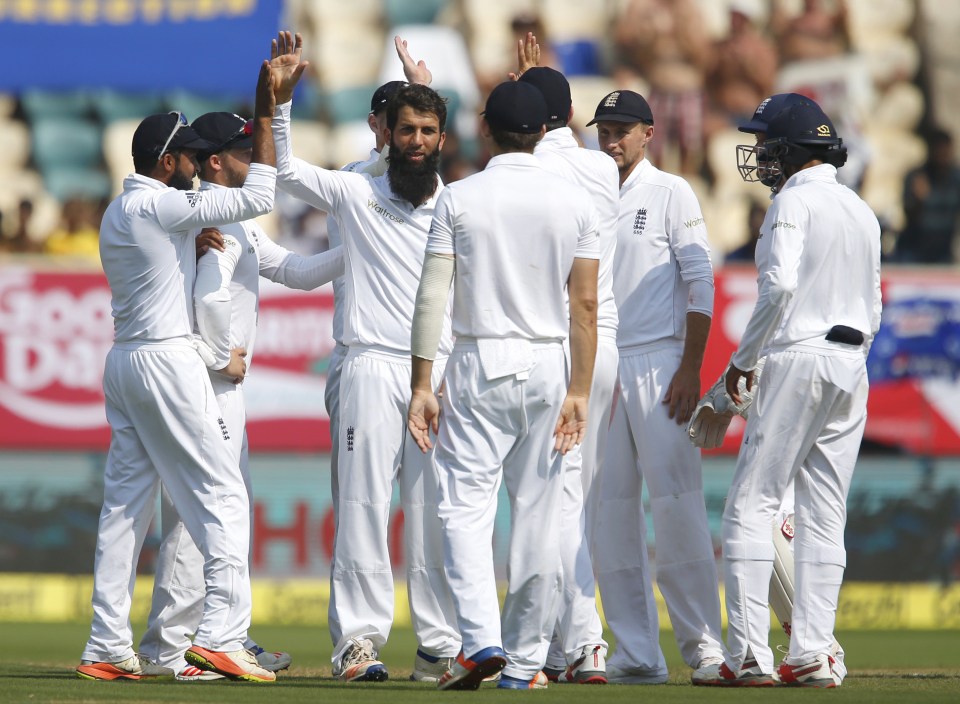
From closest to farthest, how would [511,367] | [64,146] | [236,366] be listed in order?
[511,367] < [236,366] < [64,146]

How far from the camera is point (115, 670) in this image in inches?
260

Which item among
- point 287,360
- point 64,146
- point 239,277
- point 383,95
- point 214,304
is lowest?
point 287,360

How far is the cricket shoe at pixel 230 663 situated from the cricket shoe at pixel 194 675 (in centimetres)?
5

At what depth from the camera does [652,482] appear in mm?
7062

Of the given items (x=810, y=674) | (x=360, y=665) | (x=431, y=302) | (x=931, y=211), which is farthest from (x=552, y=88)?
(x=931, y=211)

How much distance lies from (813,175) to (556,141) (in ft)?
3.79

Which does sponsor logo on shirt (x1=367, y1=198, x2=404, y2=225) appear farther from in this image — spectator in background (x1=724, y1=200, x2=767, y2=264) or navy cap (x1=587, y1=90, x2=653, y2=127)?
spectator in background (x1=724, y1=200, x2=767, y2=264)

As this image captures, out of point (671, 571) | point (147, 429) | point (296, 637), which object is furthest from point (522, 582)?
point (296, 637)

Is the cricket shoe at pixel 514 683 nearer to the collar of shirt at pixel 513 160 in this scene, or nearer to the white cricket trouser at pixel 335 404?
the white cricket trouser at pixel 335 404

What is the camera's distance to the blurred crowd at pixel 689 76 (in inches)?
606

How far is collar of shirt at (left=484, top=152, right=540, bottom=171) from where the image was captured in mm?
6027

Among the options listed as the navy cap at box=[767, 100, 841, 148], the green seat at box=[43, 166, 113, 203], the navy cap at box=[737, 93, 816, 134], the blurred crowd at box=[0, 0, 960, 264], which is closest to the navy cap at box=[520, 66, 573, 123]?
the navy cap at box=[737, 93, 816, 134]

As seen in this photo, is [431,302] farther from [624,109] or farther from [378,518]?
[624,109]

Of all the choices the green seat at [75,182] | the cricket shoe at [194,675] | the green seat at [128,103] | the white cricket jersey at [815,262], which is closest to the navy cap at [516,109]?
the white cricket jersey at [815,262]
